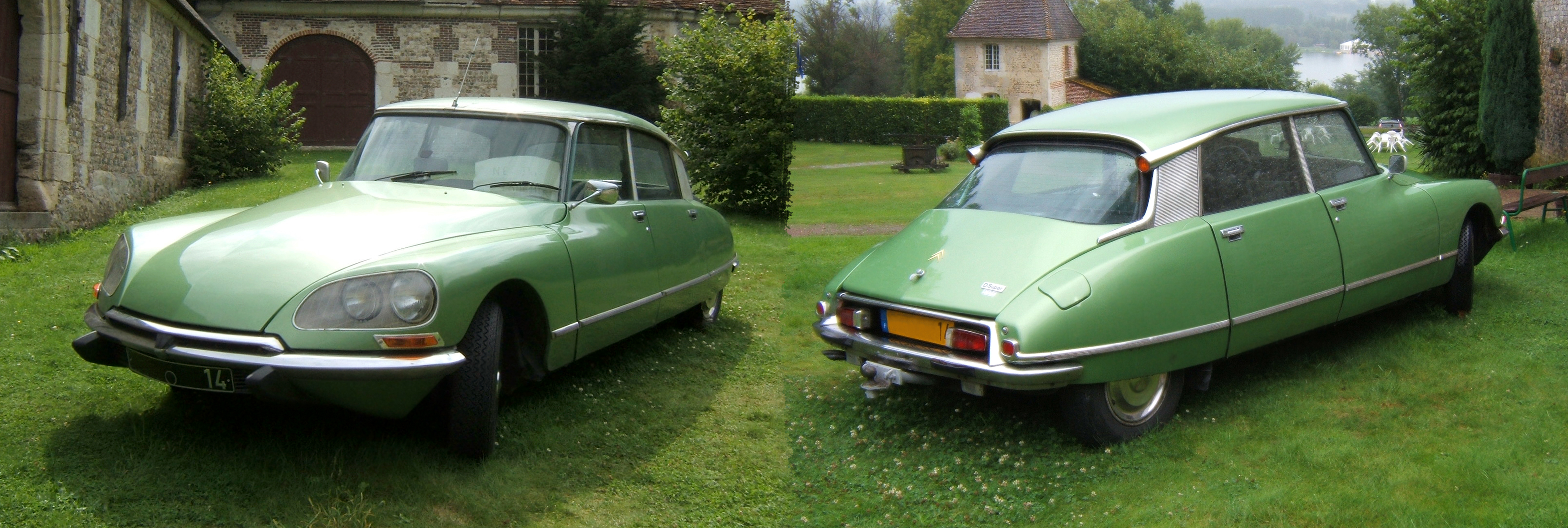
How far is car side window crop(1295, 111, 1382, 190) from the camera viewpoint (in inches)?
231

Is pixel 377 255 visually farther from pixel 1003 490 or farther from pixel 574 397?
pixel 1003 490

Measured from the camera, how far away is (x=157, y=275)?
4.17 meters

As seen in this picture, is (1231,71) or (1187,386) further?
(1231,71)

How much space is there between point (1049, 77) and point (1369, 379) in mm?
54268

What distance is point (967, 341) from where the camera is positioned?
4602 mm

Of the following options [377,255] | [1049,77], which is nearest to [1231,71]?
[1049,77]

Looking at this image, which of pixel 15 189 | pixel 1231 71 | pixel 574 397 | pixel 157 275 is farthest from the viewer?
pixel 1231 71

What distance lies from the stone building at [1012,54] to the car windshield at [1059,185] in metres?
51.9

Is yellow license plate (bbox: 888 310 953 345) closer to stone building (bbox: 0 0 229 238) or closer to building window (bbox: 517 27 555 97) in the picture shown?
stone building (bbox: 0 0 229 238)

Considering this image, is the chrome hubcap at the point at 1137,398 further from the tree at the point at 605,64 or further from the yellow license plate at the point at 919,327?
the tree at the point at 605,64

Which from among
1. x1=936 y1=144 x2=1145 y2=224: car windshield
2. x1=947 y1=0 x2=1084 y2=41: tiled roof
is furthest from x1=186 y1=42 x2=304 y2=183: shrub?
x1=947 y1=0 x2=1084 y2=41: tiled roof

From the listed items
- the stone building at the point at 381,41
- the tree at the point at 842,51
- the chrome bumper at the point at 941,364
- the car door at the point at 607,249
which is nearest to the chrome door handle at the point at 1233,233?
the chrome bumper at the point at 941,364

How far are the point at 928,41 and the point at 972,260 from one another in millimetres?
67518

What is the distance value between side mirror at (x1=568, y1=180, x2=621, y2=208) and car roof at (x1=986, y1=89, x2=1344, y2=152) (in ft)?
6.70
